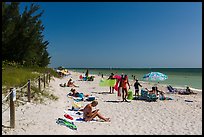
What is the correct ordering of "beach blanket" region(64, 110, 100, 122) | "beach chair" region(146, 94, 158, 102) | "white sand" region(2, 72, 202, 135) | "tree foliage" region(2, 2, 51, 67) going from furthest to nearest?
1. "tree foliage" region(2, 2, 51, 67)
2. "beach chair" region(146, 94, 158, 102)
3. "beach blanket" region(64, 110, 100, 122)
4. "white sand" region(2, 72, 202, 135)

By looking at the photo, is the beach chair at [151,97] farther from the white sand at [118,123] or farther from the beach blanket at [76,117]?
the beach blanket at [76,117]

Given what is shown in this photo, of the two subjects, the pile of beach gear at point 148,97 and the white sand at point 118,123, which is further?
the pile of beach gear at point 148,97

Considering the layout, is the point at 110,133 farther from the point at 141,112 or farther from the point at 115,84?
the point at 115,84

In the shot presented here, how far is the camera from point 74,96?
1420 cm

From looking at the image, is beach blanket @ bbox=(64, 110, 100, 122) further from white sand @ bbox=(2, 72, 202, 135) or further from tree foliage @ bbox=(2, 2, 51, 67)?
tree foliage @ bbox=(2, 2, 51, 67)

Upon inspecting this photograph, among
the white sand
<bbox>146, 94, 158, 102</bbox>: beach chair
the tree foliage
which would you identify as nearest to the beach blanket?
the white sand

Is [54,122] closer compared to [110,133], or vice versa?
[110,133]

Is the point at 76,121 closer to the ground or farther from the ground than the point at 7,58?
closer to the ground

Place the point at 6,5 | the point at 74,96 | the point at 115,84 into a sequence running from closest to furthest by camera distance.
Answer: the point at 74,96 < the point at 115,84 < the point at 6,5

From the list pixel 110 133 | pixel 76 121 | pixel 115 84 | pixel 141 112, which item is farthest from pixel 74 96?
pixel 110 133

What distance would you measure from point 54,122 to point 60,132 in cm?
98

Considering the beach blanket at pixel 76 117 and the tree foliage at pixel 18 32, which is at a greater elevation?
the tree foliage at pixel 18 32

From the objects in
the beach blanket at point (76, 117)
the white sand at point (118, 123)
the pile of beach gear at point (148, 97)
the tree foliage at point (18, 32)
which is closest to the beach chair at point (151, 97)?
the pile of beach gear at point (148, 97)

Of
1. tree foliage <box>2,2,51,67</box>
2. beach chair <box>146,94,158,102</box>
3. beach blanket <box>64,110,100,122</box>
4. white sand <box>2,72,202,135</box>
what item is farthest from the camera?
tree foliage <box>2,2,51,67</box>
